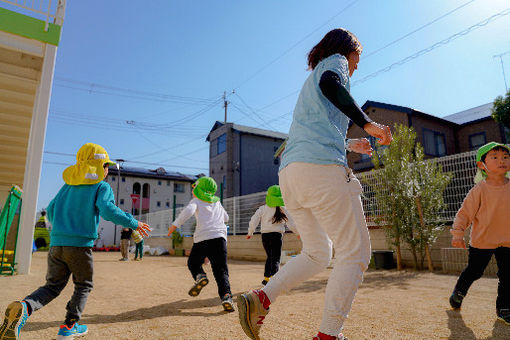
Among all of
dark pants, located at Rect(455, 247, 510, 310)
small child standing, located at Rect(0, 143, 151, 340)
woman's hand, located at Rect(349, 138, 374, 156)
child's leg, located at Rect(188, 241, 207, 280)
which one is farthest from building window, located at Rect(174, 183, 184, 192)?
woman's hand, located at Rect(349, 138, 374, 156)

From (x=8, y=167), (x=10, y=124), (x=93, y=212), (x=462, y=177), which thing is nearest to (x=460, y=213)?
(x=93, y=212)

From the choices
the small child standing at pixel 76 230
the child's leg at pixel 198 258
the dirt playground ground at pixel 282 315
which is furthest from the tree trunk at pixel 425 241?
the small child standing at pixel 76 230

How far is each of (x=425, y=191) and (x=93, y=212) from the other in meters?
7.38

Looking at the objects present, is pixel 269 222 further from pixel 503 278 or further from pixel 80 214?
pixel 80 214

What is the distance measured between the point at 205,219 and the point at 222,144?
27289 mm

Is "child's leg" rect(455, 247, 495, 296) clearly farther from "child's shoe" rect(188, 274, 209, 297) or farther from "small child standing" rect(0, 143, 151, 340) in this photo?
"small child standing" rect(0, 143, 151, 340)

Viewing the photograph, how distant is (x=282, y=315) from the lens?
3223mm

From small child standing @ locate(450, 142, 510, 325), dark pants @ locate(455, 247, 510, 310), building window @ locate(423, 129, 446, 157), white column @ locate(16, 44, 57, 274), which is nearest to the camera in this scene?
dark pants @ locate(455, 247, 510, 310)

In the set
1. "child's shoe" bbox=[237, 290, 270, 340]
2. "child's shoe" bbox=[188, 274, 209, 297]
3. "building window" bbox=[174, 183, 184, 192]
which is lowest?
"child's shoe" bbox=[188, 274, 209, 297]

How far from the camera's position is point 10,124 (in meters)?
8.02

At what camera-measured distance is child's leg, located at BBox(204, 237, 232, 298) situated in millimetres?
3849

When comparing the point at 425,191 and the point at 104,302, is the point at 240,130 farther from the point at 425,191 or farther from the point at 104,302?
the point at 104,302

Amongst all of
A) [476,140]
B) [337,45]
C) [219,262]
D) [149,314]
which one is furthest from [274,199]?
[476,140]

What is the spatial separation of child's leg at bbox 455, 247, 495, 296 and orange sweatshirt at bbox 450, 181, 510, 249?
0.06 m
